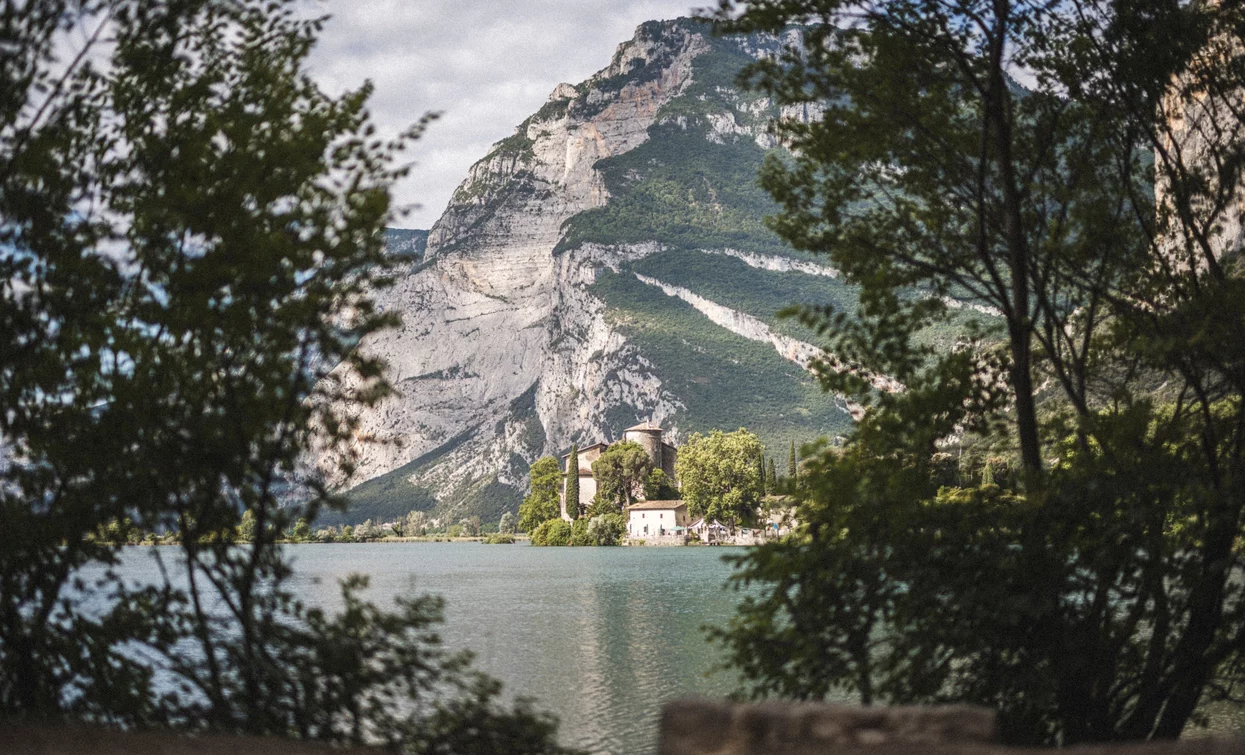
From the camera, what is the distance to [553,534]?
109 meters

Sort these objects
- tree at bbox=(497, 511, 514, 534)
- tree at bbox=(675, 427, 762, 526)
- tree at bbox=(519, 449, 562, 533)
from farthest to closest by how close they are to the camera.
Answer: tree at bbox=(497, 511, 514, 534) → tree at bbox=(519, 449, 562, 533) → tree at bbox=(675, 427, 762, 526)

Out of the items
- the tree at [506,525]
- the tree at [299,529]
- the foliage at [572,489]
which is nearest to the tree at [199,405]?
the tree at [299,529]

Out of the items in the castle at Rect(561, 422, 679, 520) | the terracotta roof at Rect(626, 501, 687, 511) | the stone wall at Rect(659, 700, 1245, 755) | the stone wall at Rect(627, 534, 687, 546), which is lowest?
the stone wall at Rect(627, 534, 687, 546)

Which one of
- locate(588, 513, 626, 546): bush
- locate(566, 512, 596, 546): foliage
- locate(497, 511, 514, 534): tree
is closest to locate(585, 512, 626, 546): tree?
locate(588, 513, 626, 546): bush

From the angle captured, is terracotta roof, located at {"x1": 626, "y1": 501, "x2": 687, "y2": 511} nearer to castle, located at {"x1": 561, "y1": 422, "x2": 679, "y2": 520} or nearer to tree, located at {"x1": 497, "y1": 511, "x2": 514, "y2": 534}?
castle, located at {"x1": 561, "y1": 422, "x2": 679, "y2": 520}

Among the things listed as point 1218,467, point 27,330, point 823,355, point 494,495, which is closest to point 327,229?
point 27,330

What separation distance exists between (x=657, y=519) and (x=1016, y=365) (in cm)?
9684

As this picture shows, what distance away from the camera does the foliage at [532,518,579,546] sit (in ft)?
358

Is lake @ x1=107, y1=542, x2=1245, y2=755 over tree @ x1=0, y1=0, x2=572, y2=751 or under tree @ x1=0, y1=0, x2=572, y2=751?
under

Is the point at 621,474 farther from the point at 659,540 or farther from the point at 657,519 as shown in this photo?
the point at 659,540

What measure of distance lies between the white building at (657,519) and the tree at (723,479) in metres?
1.31

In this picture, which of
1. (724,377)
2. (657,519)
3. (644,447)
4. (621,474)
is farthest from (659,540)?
(724,377)

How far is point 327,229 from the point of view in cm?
641

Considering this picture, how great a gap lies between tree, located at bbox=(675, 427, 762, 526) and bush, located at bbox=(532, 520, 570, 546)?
12.9m
